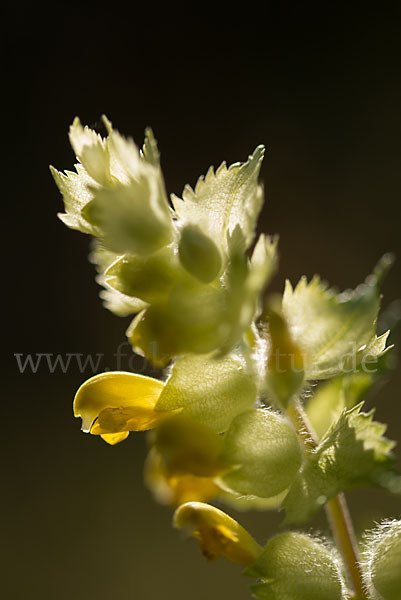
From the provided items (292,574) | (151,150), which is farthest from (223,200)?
(292,574)

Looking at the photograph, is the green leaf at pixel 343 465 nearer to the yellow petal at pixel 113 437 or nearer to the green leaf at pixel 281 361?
the green leaf at pixel 281 361

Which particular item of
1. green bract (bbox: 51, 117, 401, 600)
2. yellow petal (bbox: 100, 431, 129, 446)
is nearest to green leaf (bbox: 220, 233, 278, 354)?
green bract (bbox: 51, 117, 401, 600)

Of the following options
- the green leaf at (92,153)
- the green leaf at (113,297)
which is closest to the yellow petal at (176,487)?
the green leaf at (113,297)

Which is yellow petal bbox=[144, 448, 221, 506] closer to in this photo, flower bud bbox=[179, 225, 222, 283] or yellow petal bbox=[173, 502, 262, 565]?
yellow petal bbox=[173, 502, 262, 565]

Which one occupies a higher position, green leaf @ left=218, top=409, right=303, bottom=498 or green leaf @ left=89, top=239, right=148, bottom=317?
green leaf @ left=89, top=239, right=148, bottom=317

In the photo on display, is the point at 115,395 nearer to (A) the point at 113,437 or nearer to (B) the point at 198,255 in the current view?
(A) the point at 113,437

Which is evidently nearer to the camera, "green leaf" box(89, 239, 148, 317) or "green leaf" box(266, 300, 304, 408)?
"green leaf" box(266, 300, 304, 408)
